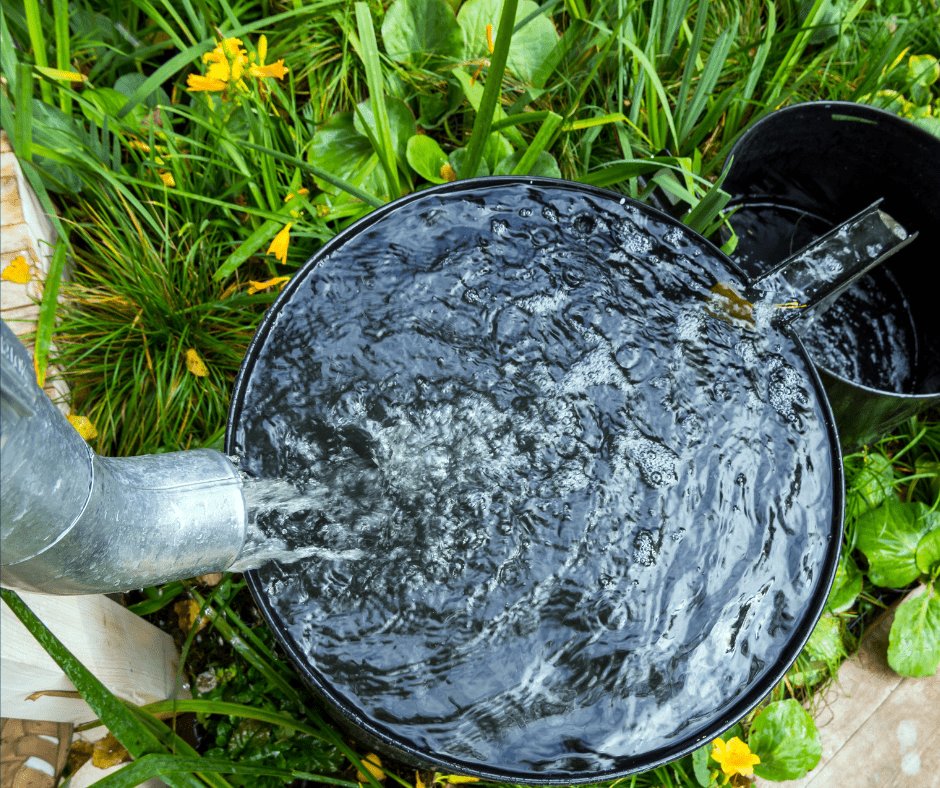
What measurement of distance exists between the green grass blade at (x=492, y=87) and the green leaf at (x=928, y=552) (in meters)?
1.81

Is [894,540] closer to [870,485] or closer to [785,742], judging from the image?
[870,485]

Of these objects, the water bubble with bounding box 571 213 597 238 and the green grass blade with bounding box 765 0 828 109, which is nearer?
the water bubble with bounding box 571 213 597 238

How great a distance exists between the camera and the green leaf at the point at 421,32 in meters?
1.86

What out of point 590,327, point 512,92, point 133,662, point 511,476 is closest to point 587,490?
point 511,476

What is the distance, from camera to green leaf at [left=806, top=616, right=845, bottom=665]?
1.79 m

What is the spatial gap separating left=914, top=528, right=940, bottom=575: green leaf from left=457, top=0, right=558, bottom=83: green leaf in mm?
1968

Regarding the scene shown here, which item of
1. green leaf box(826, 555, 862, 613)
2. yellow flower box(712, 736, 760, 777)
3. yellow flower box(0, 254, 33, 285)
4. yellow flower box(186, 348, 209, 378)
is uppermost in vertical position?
yellow flower box(0, 254, 33, 285)

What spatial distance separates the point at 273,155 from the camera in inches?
58.1

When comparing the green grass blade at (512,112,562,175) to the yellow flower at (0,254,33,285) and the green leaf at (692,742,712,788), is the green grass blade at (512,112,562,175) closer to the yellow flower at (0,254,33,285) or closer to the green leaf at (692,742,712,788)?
the yellow flower at (0,254,33,285)

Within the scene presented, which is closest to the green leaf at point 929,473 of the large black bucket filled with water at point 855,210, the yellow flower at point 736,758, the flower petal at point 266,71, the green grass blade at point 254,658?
the large black bucket filled with water at point 855,210

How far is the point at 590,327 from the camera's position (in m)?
1.37

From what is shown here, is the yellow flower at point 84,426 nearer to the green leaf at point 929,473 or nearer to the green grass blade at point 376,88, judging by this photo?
the green grass blade at point 376,88

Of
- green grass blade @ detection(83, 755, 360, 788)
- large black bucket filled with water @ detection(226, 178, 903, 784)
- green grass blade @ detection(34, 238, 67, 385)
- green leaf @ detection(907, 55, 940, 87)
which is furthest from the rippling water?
green leaf @ detection(907, 55, 940, 87)

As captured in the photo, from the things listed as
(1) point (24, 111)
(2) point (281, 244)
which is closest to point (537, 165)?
(2) point (281, 244)
